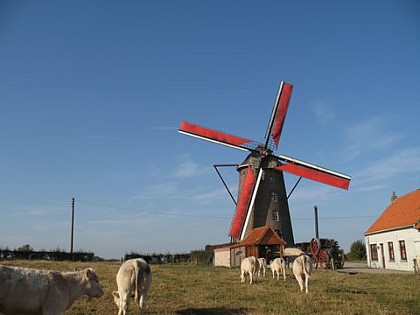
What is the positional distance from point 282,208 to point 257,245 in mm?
7129

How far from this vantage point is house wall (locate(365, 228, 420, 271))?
30062 millimetres

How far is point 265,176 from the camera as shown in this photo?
1512 inches

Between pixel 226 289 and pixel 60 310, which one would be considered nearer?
pixel 60 310

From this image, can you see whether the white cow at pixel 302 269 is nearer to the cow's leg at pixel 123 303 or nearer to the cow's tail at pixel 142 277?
the cow's tail at pixel 142 277

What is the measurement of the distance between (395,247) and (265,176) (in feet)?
40.1

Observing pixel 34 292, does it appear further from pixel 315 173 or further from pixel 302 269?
pixel 315 173

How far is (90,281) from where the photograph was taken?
9.35 meters

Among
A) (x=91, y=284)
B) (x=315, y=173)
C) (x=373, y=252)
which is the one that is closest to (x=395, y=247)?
(x=373, y=252)

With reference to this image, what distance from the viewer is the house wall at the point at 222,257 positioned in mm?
40144

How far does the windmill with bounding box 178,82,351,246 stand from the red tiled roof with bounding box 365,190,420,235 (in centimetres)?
630

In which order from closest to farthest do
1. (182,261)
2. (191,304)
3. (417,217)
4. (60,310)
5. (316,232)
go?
(60,310)
(191,304)
(417,217)
(316,232)
(182,261)

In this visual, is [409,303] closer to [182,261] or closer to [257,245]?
[257,245]

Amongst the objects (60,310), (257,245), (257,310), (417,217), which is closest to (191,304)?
(257,310)

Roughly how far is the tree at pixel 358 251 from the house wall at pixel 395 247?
829 inches
